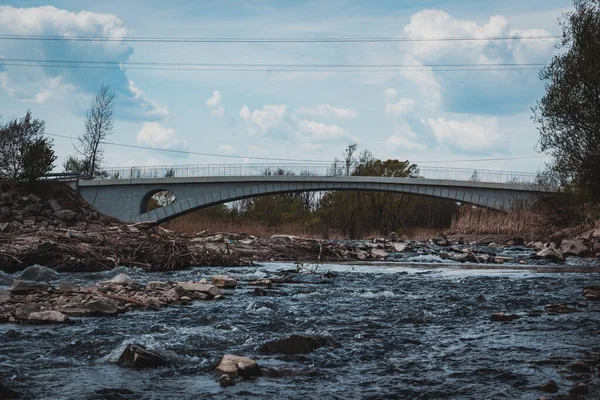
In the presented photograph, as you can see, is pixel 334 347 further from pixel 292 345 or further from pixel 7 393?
pixel 7 393

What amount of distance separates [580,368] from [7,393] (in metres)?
4.51

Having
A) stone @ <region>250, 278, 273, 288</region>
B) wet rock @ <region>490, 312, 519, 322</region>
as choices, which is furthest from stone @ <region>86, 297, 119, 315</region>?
wet rock @ <region>490, 312, 519, 322</region>

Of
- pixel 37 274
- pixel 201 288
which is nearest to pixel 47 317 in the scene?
pixel 201 288

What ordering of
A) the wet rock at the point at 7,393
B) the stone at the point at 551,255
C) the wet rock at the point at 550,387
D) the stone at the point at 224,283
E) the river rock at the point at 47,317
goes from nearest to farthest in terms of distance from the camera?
the wet rock at the point at 7,393 → the wet rock at the point at 550,387 → the river rock at the point at 47,317 → the stone at the point at 224,283 → the stone at the point at 551,255

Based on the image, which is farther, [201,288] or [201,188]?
[201,188]

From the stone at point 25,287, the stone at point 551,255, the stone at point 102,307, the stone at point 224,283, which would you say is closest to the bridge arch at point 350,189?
the stone at point 551,255

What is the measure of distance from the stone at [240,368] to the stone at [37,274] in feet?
29.5

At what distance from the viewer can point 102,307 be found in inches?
339

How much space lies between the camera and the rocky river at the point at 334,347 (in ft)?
16.5

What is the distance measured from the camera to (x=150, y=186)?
5906 centimetres

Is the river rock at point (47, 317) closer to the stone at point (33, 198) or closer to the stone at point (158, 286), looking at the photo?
the stone at point (158, 286)

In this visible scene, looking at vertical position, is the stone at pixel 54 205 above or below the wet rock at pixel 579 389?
below

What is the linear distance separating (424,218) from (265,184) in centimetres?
2099

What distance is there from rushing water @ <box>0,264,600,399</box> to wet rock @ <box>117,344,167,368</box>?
0.39ft
